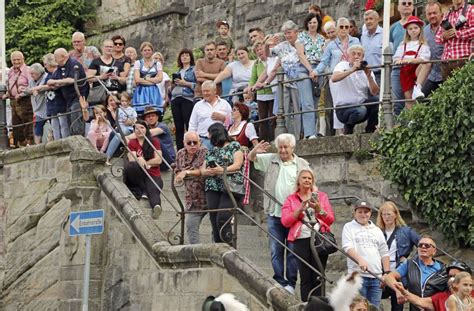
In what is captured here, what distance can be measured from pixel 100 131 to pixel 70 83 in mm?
1146

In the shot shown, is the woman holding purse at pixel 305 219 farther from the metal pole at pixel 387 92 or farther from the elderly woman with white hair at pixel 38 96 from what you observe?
the elderly woman with white hair at pixel 38 96

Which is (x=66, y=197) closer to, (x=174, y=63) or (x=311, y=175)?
(x=311, y=175)

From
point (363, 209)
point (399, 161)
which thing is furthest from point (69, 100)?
point (363, 209)

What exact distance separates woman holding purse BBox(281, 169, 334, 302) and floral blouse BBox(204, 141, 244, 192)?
4.47 ft

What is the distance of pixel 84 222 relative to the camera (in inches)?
587

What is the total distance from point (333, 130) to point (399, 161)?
217 cm

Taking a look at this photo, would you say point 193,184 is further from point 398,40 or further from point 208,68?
point 208,68

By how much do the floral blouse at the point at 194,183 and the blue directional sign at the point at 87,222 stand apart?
0.98m

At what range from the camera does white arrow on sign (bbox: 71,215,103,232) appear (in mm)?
14758

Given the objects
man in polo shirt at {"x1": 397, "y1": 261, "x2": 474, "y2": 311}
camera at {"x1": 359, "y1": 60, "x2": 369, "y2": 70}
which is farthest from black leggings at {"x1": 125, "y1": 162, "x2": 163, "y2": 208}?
man in polo shirt at {"x1": 397, "y1": 261, "x2": 474, "y2": 311}

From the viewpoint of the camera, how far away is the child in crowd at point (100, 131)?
708 inches

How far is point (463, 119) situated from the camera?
1462 centimetres

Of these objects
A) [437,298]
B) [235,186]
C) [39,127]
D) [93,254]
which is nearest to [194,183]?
[235,186]

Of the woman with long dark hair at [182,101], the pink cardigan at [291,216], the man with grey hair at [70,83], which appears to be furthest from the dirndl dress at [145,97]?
the pink cardigan at [291,216]
